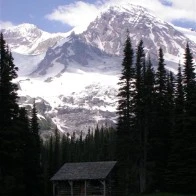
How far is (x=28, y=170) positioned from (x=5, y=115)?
17.9 meters

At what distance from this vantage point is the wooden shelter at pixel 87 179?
2753 inches

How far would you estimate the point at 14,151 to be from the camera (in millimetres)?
48625

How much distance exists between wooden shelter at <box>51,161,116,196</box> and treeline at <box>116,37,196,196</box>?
6.82ft

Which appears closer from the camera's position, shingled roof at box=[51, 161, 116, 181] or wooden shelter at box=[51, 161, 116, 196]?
shingled roof at box=[51, 161, 116, 181]

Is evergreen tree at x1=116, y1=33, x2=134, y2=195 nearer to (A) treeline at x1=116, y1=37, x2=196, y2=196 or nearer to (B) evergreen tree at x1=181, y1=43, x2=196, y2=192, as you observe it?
(A) treeline at x1=116, y1=37, x2=196, y2=196

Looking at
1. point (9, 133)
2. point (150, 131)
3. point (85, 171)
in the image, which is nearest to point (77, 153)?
point (85, 171)

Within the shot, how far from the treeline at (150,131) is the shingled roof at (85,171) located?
7.56ft

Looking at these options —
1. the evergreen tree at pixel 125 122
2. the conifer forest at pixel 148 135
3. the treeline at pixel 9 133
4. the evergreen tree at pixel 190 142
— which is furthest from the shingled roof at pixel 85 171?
the treeline at pixel 9 133

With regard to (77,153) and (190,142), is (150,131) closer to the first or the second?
(190,142)

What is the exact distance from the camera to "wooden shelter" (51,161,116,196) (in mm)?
69938

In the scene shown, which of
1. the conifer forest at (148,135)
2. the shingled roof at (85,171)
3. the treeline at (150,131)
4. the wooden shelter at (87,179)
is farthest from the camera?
the wooden shelter at (87,179)

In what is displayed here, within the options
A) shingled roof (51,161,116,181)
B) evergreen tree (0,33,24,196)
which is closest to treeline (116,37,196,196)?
shingled roof (51,161,116,181)

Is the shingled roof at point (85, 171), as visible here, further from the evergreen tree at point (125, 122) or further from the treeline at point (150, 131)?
the evergreen tree at point (125, 122)

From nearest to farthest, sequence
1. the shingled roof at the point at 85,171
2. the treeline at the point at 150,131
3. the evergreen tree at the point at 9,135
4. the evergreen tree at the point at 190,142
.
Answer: the evergreen tree at the point at 9,135
the evergreen tree at the point at 190,142
the treeline at the point at 150,131
the shingled roof at the point at 85,171
